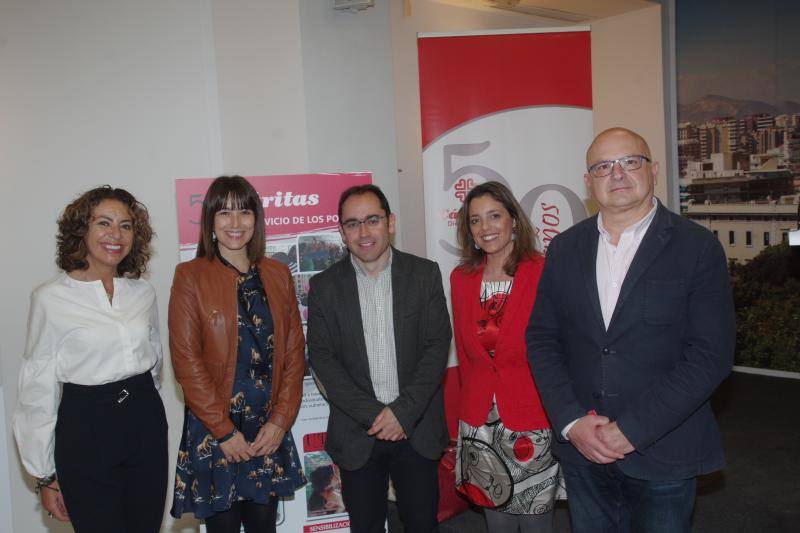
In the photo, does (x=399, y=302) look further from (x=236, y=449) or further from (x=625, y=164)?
(x=625, y=164)

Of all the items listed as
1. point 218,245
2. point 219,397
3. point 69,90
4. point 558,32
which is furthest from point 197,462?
point 558,32

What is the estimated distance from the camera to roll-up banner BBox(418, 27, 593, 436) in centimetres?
388

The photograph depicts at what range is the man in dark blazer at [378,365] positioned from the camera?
8.00 feet

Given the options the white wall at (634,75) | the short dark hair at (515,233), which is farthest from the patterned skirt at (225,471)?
the white wall at (634,75)

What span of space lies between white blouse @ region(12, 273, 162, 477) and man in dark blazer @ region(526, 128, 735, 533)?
1516 millimetres

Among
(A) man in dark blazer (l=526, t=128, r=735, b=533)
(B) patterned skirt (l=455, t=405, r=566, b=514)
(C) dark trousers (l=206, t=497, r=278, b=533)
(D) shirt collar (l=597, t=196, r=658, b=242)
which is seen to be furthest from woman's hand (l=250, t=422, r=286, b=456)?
(D) shirt collar (l=597, t=196, r=658, b=242)

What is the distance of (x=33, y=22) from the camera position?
322 cm

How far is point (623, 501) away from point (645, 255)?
79 centimetres

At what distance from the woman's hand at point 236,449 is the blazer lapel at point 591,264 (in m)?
1.34

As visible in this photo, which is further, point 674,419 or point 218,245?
point 218,245

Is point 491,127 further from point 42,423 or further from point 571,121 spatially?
point 42,423

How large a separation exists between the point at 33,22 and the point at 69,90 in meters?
0.36

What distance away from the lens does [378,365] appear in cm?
248

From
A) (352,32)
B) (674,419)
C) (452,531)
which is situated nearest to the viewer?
(674,419)
